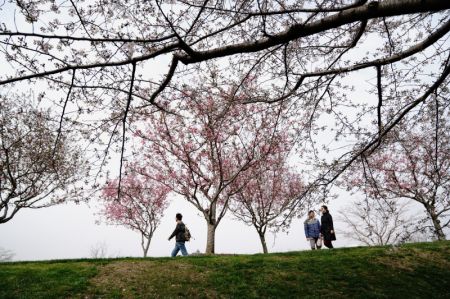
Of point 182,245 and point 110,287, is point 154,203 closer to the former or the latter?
point 182,245

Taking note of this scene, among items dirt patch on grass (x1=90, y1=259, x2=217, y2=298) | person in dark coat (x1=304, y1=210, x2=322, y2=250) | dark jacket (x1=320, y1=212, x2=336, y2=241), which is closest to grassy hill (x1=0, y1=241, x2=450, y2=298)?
dirt patch on grass (x1=90, y1=259, x2=217, y2=298)

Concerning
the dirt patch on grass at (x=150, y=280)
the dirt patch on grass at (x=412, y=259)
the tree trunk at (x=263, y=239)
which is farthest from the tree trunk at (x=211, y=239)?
the tree trunk at (x=263, y=239)

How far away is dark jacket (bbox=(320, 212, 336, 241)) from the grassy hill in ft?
4.85

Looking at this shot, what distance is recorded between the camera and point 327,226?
1180 centimetres

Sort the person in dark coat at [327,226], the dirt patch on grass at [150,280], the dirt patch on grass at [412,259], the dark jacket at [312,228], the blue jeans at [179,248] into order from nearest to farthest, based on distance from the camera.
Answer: the dirt patch on grass at [150,280] < the dirt patch on grass at [412,259] < the person in dark coat at [327,226] < the blue jeans at [179,248] < the dark jacket at [312,228]

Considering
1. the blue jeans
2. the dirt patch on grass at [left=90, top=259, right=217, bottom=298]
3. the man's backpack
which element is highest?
the man's backpack

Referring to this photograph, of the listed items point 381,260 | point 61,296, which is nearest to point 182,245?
point 61,296

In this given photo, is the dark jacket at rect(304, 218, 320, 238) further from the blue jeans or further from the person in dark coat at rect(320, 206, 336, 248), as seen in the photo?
the blue jeans

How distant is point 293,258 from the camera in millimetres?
9961

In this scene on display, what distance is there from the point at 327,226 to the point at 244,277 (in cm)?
469

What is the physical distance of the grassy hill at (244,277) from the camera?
7.40 meters

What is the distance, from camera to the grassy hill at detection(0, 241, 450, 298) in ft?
24.3

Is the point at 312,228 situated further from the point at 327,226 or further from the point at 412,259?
the point at 412,259

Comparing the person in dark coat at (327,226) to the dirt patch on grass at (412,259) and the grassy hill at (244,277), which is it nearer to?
the grassy hill at (244,277)
